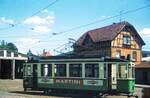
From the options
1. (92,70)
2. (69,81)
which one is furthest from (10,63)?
(92,70)

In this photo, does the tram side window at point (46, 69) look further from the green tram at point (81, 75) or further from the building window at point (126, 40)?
the building window at point (126, 40)

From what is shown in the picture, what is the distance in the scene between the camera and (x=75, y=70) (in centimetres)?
2469

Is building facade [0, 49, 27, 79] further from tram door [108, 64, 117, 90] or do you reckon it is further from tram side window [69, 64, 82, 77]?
tram door [108, 64, 117, 90]

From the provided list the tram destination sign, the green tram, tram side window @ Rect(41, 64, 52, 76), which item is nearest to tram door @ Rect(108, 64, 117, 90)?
the green tram

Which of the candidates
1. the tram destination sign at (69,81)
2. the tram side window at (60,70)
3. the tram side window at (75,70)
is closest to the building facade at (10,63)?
the tram side window at (60,70)

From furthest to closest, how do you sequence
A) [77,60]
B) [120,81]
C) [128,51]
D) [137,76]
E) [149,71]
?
[128,51] < [137,76] < [149,71] < [77,60] < [120,81]

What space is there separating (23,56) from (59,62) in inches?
1067

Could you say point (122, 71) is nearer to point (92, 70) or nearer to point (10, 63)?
point (92, 70)

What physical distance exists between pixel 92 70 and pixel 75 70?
4.67ft

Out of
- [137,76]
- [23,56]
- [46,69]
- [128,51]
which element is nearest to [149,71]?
A: [137,76]

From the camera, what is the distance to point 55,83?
2558cm

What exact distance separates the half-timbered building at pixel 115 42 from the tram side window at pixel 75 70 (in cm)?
2810

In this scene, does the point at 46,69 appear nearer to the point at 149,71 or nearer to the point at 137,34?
the point at 149,71

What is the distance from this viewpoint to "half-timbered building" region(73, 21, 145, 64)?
53469 mm
